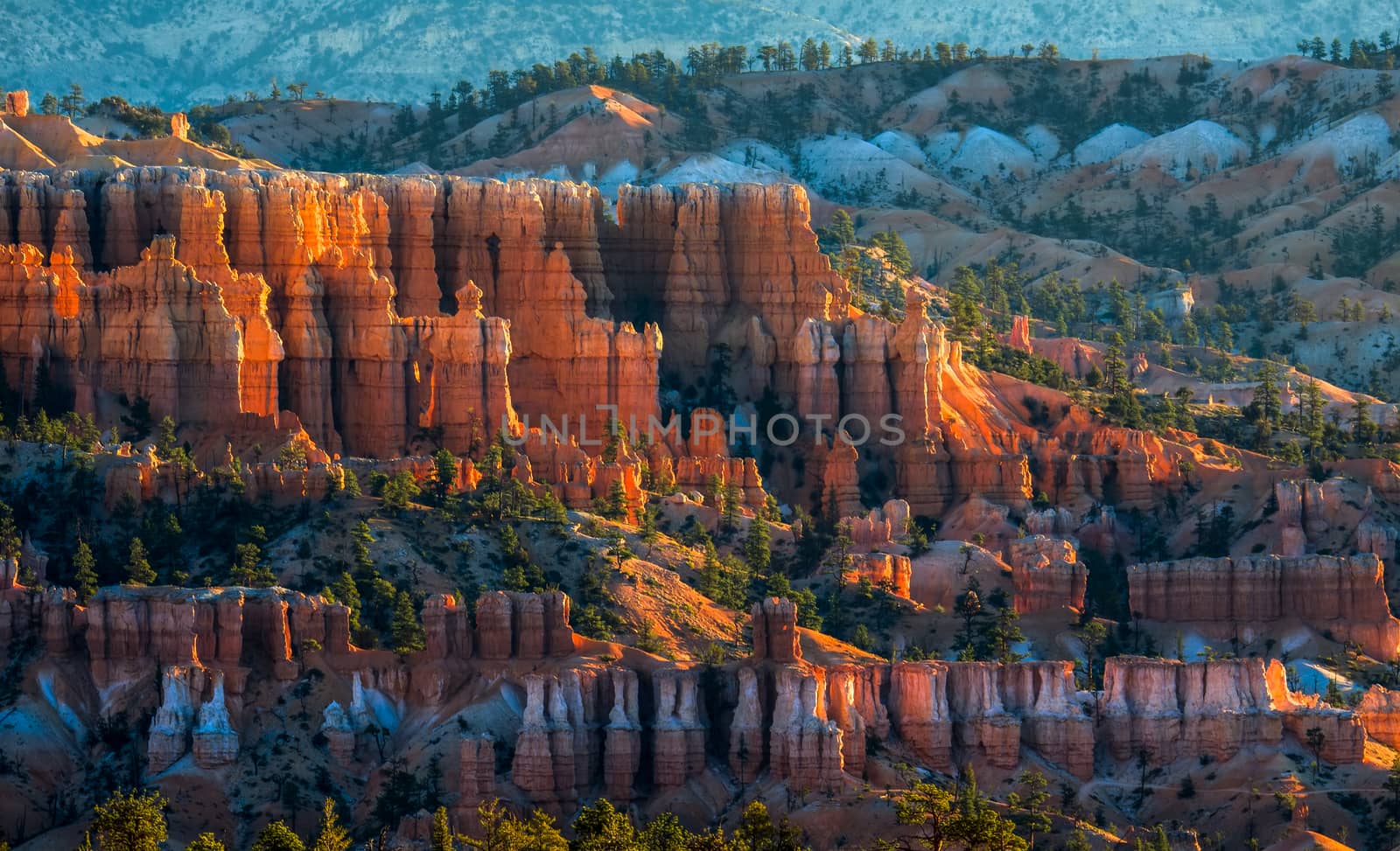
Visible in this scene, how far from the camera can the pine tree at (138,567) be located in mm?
95812

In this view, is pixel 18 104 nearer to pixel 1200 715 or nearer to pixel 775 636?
pixel 775 636

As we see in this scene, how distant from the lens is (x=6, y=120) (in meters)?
141

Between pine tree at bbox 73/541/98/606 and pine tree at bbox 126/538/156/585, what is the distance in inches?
31.1

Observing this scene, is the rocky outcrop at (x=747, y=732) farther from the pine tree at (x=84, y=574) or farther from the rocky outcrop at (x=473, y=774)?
the pine tree at (x=84, y=574)

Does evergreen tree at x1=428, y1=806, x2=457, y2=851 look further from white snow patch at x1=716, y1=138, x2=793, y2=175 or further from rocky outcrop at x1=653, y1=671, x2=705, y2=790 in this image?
white snow patch at x1=716, y1=138, x2=793, y2=175

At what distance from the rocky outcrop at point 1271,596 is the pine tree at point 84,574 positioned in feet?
90.4

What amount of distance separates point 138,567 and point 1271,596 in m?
29.7

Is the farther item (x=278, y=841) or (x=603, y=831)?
(x=603, y=831)

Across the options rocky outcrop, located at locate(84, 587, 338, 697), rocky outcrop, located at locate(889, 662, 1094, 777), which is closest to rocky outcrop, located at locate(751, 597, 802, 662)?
rocky outcrop, located at locate(889, 662, 1094, 777)

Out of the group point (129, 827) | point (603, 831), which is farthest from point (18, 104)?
point (603, 831)

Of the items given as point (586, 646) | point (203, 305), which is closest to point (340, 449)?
point (203, 305)

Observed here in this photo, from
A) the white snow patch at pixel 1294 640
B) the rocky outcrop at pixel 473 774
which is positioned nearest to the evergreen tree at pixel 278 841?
the rocky outcrop at pixel 473 774

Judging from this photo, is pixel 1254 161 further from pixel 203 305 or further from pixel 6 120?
pixel 203 305

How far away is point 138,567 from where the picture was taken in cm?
9606
